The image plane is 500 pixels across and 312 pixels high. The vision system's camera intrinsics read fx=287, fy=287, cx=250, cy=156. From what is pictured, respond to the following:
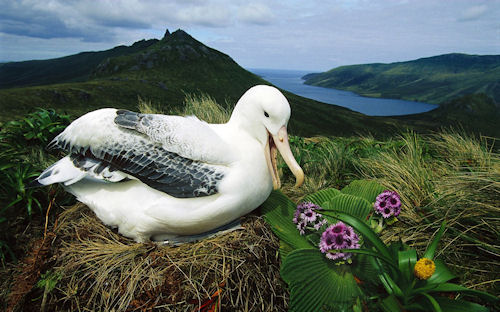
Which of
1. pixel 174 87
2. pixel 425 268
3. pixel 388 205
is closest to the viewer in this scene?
pixel 425 268

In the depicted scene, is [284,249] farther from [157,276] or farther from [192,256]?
[157,276]

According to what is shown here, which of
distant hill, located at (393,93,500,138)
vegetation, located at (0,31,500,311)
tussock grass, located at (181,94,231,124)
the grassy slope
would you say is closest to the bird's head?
vegetation, located at (0,31,500,311)

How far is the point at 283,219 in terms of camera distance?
246 cm

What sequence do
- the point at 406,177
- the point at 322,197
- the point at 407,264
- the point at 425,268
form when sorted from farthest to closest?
the point at 406,177 → the point at 322,197 → the point at 407,264 → the point at 425,268

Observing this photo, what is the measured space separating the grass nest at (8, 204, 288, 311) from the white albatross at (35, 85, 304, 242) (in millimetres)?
202

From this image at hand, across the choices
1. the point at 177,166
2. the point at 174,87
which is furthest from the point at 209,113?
the point at 174,87

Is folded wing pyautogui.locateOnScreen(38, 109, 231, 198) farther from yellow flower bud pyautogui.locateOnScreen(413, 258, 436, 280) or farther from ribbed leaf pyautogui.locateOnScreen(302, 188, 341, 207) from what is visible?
yellow flower bud pyautogui.locateOnScreen(413, 258, 436, 280)

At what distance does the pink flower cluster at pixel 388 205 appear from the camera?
243cm

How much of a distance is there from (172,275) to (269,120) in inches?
51.2

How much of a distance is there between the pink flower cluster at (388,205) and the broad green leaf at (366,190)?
21 centimetres

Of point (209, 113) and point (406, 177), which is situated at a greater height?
point (209, 113)

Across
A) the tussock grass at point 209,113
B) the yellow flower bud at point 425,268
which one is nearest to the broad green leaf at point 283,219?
the yellow flower bud at point 425,268

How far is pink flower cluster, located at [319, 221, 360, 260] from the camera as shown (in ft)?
6.57

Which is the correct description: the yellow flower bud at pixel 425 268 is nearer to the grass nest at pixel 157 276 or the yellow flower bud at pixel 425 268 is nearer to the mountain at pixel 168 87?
the grass nest at pixel 157 276
